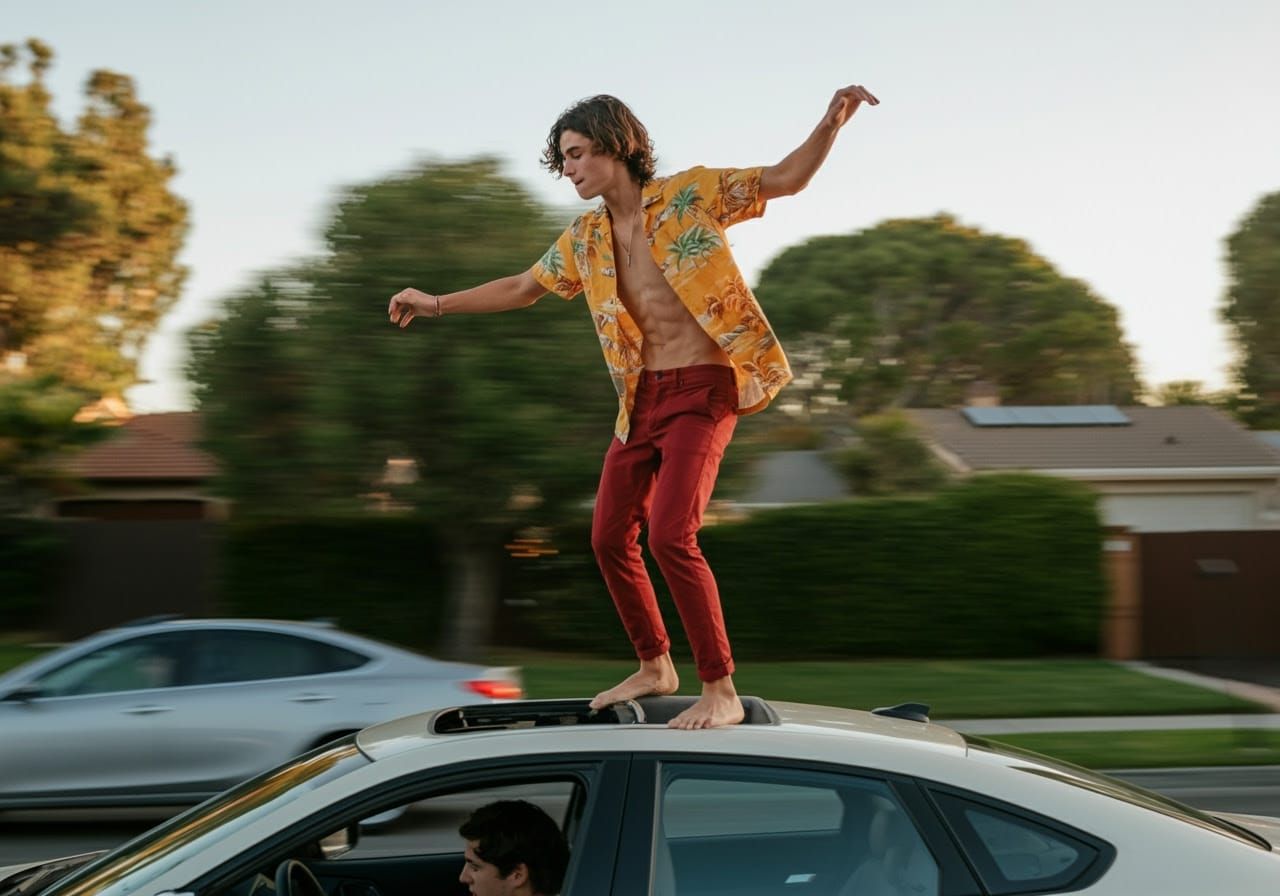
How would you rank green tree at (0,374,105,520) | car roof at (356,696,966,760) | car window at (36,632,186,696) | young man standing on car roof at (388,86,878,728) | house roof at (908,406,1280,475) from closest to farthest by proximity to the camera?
car roof at (356,696,966,760)
young man standing on car roof at (388,86,878,728)
car window at (36,632,186,696)
green tree at (0,374,105,520)
house roof at (908,406,1280,475)

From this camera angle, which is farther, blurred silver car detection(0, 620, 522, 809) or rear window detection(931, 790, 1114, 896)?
blurred silver car detection(0, 620, 522, 809)

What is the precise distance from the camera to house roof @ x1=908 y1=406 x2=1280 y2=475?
32.7m

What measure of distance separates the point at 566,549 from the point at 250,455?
181 inches

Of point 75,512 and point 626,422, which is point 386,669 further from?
point 75,512

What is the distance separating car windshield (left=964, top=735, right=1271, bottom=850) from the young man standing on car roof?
1.05m

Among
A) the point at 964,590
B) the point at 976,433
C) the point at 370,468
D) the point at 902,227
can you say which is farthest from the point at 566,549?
the point at 902,227

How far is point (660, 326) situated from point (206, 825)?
1931 mm

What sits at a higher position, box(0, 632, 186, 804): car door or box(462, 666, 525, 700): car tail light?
box(462, 666, 525, 700): car tail light

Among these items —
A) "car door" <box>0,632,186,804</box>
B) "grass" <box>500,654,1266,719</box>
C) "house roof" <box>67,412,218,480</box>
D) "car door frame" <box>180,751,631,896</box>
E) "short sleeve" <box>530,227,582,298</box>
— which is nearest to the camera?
"car door frame" <box>180,751,631,896</box>

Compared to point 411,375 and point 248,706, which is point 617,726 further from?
point 411,375

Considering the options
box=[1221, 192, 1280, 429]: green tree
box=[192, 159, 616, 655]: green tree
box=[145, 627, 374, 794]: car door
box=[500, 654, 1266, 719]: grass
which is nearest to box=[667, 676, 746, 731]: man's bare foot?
box=[145, 627, 374, 794]: car door

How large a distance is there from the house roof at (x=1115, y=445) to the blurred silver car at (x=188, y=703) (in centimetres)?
2391

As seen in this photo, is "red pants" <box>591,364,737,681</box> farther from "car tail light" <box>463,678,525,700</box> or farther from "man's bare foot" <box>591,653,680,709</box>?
"car tail light" <box>463,678,525,700</box>

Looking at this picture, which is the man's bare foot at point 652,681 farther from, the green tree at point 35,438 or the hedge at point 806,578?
the green tree at point 35,438
